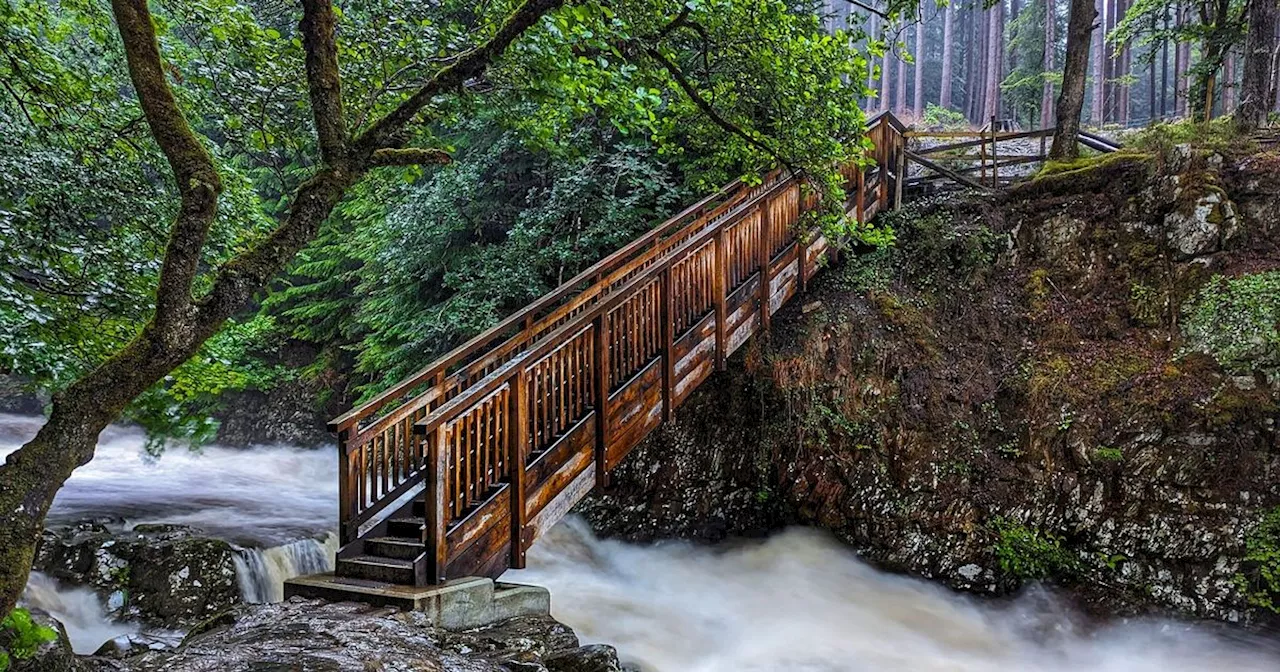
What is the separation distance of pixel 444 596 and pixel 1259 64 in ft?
42.6

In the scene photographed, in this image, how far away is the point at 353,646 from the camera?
3848mm

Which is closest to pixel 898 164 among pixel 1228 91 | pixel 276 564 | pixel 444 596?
pixel 444 596

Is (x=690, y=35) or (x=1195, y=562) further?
(x=1195, y=562)

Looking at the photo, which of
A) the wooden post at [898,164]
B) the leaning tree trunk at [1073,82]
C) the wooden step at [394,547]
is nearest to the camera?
the wooden step at [394,547]

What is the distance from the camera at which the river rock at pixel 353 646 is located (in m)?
3.69

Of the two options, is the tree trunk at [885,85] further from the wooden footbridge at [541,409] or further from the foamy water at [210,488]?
the foamy water at [210,488]

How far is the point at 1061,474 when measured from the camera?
795 centimetres

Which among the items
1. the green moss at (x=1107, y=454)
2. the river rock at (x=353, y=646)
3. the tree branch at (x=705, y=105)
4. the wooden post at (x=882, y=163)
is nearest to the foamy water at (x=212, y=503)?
the river rock at (x=353, y=646)

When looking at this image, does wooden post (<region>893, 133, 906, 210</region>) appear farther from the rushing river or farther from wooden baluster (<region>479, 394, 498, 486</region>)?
wooden baluster (<region>479, 394, 498, 486</region>)

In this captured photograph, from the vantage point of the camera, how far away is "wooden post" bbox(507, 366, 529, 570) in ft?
17.4

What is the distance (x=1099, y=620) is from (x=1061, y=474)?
1.50 m

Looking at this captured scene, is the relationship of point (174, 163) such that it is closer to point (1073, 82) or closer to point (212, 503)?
point (212, 503)

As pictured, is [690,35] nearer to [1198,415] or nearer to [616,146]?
[616,146]

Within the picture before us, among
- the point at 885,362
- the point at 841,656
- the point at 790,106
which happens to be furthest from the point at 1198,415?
the point at 790,106
